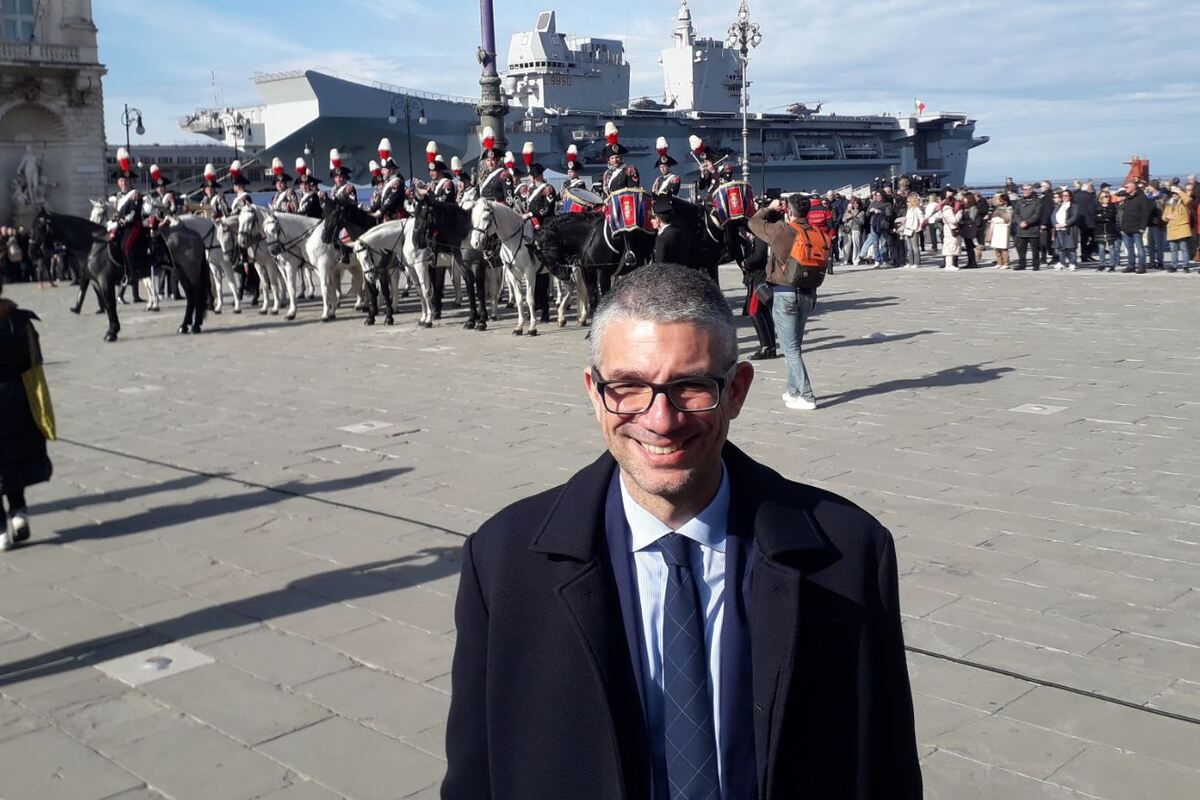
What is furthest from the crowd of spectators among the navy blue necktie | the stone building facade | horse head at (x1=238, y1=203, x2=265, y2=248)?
the stone building facade

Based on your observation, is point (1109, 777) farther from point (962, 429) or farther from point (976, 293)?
point (976, 293)

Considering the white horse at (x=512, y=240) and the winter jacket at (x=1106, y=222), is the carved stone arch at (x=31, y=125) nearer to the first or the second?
the white horse at (x=512, y=240)

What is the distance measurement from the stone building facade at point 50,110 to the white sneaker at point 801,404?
110ft

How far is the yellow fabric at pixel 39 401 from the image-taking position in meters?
6.78

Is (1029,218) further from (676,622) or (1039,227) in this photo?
(676,622)

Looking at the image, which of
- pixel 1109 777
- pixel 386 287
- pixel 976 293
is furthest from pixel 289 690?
pixel 976 293

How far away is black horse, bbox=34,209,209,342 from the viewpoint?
57.4 ft

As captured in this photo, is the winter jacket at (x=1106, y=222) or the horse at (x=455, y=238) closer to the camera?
the horse at (x=455, y=238)

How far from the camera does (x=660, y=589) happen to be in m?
1.95

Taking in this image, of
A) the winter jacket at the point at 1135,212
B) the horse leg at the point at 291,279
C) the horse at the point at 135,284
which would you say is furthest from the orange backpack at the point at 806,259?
the horse at the point at 135,284

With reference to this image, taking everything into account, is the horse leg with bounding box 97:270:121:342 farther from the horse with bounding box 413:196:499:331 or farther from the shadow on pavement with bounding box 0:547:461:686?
the shadow on pavement with bounding box 0:547:461:686

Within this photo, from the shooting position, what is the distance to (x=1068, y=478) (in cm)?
753

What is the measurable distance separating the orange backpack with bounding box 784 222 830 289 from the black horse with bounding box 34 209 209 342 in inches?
430

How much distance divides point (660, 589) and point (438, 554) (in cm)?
454
